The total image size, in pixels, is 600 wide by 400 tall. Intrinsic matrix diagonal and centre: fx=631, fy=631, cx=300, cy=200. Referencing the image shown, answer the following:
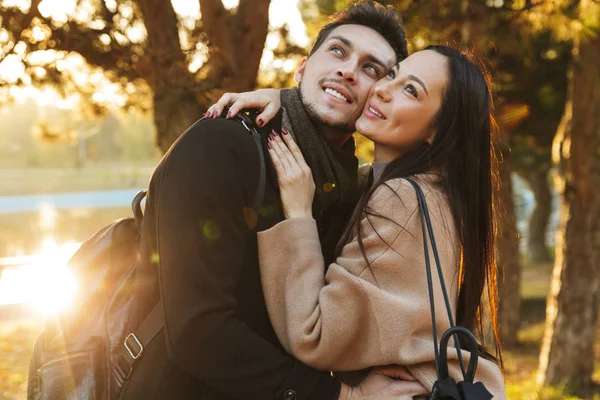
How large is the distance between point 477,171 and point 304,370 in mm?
923

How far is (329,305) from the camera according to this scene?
186 cm

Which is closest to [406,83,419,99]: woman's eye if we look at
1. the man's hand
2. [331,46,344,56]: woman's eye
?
[331,46,344,56]: woman's eye

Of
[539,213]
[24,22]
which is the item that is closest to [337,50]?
[24,22]

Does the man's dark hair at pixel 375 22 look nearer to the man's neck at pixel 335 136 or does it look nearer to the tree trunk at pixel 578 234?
the man's neck at pixel 335 136

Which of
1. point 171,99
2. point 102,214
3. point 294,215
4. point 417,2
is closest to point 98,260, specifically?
point 294,215

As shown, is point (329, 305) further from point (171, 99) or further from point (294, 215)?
point (171, 99)

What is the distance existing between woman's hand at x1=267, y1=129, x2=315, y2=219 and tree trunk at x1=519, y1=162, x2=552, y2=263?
65.2ft

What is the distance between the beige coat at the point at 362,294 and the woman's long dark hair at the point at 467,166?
0.17 meters

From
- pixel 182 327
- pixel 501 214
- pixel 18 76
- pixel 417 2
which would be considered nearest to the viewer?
pixel 182 327

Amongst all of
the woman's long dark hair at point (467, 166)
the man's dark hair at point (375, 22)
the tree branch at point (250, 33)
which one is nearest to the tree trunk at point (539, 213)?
the tree branch at point (250, 33)

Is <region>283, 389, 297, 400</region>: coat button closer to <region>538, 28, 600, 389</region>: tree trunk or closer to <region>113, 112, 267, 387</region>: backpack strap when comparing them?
<region>113, 112, 267, 387</region>: backpack strap

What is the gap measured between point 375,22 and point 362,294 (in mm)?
1290

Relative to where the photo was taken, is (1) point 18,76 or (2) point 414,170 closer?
(2) point 414,170

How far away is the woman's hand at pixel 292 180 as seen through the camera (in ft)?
6.56
